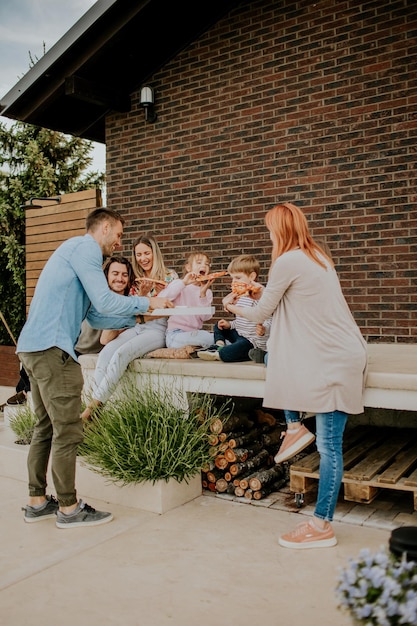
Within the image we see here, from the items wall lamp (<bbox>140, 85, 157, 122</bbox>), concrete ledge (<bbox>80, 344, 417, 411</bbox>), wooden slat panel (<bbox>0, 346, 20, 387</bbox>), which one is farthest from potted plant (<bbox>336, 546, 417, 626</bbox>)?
wooden slat panel (<bbox>0, 346, 20, 387</bbox>)

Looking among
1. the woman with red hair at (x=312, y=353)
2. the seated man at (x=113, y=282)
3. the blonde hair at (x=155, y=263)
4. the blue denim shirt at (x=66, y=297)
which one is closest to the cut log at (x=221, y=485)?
the woman with red hair at (x=312, y=353)

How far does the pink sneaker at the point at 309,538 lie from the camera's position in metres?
3.11

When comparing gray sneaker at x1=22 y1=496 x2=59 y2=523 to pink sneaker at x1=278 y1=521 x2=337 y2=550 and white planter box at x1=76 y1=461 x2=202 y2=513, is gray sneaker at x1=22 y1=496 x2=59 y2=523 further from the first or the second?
pink sneaker at x1=278 y1=521 x2=337 y2=550

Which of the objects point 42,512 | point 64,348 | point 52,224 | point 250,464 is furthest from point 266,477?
point 52,224

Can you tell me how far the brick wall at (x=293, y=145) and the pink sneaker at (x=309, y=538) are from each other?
7.92 feet

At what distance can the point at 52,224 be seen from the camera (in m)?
7.73

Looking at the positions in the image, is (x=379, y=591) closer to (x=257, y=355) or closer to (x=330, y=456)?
(x=330, y=456)

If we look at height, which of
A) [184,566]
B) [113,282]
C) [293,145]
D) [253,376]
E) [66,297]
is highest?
[293,145]

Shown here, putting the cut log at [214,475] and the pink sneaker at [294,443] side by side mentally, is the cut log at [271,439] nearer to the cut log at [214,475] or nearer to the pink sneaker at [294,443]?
the cut log at [214,475]

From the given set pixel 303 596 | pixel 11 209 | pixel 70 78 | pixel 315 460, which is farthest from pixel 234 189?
pixel 11 209

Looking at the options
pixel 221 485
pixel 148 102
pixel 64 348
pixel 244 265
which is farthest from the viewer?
pixel 148 102

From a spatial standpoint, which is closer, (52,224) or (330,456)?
(330,456)

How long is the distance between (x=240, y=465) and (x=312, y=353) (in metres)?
1.45

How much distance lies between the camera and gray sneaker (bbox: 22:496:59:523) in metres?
3.67
